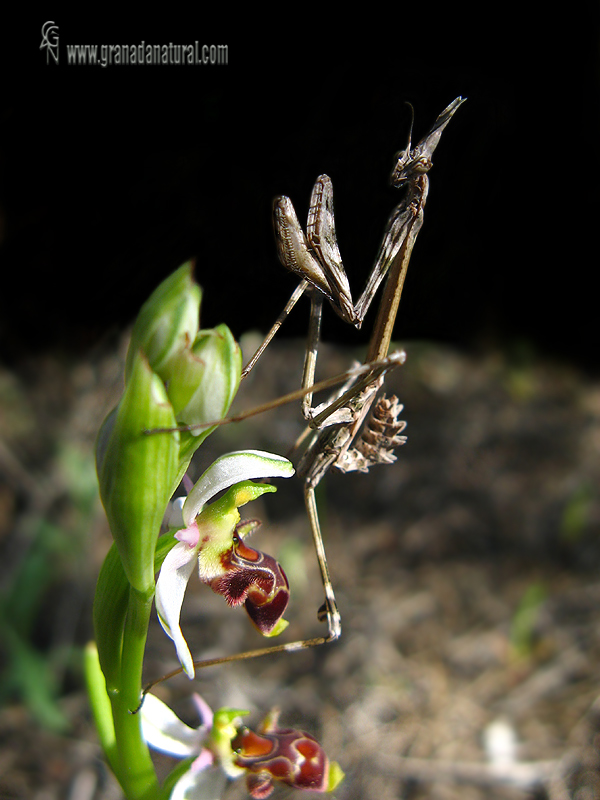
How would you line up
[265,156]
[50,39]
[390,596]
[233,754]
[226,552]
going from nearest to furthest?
[226,552] < [233,754] < [265,156] < [50,39] < [390,596]

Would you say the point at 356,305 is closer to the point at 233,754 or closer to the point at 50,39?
the point at 233,754

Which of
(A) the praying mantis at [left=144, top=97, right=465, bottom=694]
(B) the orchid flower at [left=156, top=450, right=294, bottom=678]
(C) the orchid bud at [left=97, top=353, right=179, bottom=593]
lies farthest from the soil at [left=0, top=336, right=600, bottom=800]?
(C) the orchid bud at [left=97, top=353, right=179, bottom=593]

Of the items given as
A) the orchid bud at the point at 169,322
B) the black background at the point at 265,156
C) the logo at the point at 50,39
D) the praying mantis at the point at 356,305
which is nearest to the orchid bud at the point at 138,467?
the orchid bud at the point at 169,322

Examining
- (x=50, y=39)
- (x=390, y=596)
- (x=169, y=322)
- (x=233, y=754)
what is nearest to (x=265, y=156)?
(x=50, y=39)

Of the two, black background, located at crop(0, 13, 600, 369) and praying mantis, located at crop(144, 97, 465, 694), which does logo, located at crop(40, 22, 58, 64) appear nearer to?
black background, located at crop(0, 13, 600, 369)

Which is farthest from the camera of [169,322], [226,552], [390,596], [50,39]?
[390,596]

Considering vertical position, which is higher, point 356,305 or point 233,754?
point 356,305
